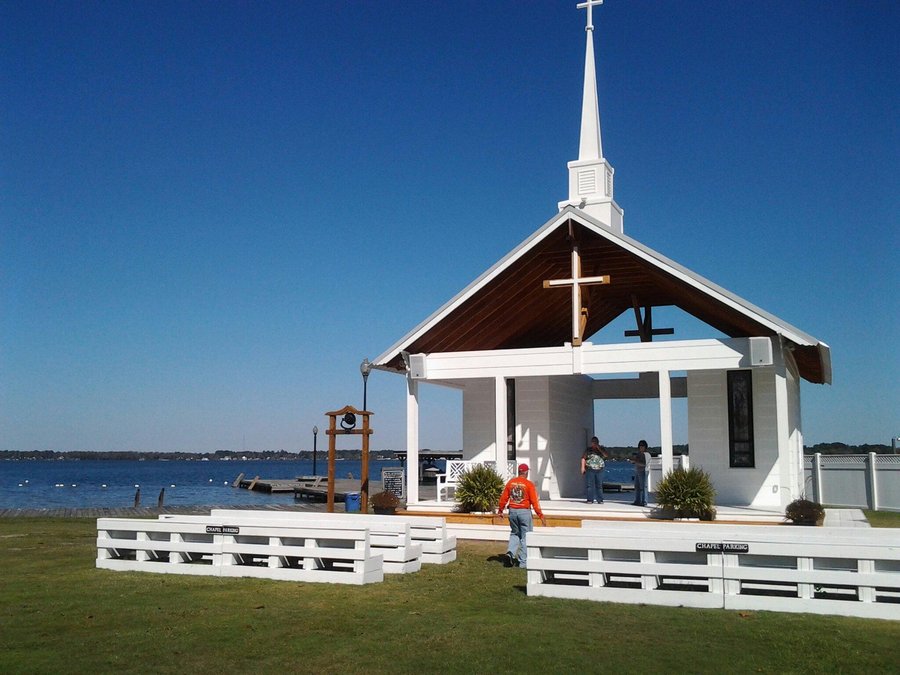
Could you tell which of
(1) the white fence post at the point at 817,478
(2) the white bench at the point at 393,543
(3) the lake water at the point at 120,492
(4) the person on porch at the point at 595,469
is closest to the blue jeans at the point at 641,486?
(4) the person on porch at the point at 595,469

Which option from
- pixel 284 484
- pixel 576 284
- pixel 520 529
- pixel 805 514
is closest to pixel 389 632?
pixel 520 529

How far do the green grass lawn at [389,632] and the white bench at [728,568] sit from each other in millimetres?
250

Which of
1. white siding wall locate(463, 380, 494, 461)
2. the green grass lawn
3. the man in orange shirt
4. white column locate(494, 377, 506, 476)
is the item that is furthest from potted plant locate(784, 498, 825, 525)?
white siding wall locate(463, 380, 494, 461)

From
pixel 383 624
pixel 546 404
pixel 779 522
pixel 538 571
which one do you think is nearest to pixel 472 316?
pixel 546 404

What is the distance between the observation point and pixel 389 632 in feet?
27.7

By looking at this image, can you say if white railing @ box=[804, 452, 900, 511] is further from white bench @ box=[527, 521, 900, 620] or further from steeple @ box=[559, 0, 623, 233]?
white bench @ box=[527, 521, 900, 620]

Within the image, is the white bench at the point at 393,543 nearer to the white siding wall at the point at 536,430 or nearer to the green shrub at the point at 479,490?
the green shrub at the point at 479,490

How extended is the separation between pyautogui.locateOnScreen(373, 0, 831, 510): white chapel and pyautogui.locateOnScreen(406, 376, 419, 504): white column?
4 cm

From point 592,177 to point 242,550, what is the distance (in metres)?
12.3

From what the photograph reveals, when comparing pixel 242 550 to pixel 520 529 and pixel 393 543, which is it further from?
pixel 520 529

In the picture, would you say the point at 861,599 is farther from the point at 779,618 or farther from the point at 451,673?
the point at 451,673

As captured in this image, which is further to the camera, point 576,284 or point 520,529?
point 576,284

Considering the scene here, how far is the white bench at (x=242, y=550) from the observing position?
11312 millimetres

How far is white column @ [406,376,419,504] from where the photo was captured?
18.8m
